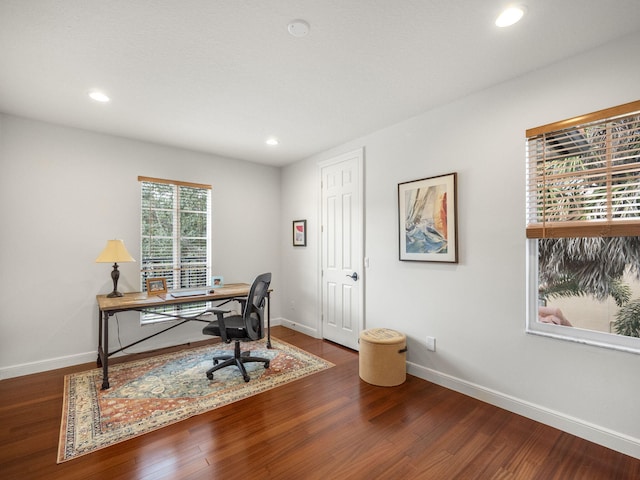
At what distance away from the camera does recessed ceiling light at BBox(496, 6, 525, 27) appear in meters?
1.69

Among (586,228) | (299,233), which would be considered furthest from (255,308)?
(586,228)

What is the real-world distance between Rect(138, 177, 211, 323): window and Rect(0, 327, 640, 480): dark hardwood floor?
1.60 meters

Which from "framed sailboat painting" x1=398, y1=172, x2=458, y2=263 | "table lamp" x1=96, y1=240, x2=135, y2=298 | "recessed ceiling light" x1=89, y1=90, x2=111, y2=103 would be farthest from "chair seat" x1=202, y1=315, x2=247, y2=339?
"recessed ceiling light" x1=89, y1=90, x2=111, y2=103

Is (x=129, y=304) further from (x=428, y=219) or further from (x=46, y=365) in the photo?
(x=428, y=219)

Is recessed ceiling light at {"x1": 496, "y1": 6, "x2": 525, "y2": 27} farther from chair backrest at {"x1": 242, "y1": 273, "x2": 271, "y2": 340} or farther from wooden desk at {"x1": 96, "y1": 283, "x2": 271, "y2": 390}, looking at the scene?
wooden desk at {"x1": 96, "y1": 283, "x2": 271, "y2": 390}

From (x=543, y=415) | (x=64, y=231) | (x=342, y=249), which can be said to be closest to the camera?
(x=543, y=415)

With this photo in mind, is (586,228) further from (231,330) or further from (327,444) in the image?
(231,330)

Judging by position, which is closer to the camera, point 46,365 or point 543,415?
point 543,415

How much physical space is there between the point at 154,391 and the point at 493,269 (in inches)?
122

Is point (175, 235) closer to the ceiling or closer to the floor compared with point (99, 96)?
closer to the floor

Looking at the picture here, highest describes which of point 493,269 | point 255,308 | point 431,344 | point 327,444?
point 493,269

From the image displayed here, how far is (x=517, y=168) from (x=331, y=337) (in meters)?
2.93

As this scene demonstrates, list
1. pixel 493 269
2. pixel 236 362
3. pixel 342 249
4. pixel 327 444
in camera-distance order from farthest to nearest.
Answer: pixel 342 249
pixel 236 362
pixel 493 269
pixel 327 444

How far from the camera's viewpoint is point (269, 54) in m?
2.10
